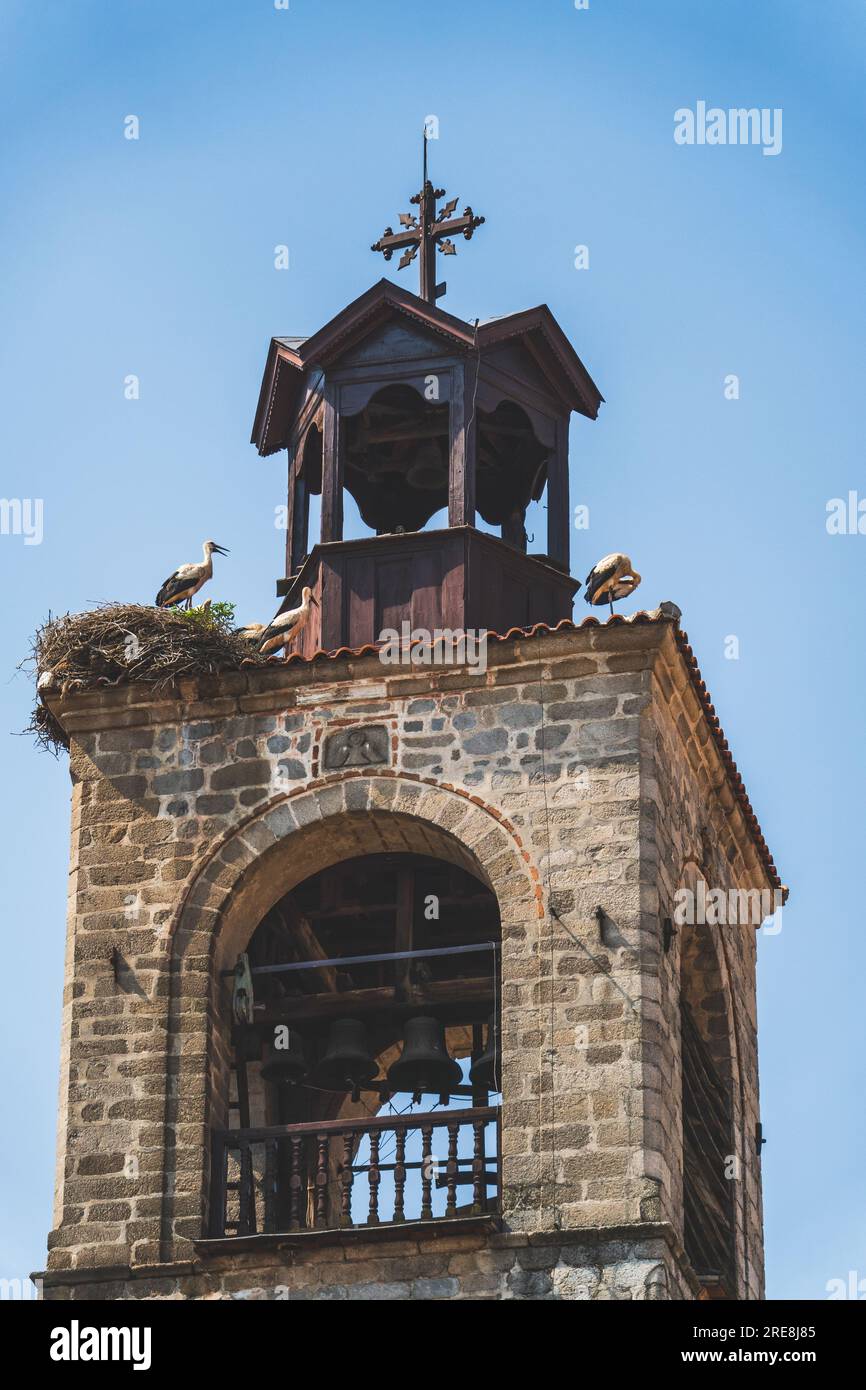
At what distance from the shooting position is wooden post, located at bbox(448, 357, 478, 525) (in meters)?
25.7

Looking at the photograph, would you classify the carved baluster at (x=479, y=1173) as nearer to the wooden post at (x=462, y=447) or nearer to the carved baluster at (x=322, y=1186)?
the carved baluster at (x=322, y=1186)

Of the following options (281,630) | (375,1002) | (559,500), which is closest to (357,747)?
(281,630)

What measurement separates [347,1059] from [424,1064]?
0.57 meters

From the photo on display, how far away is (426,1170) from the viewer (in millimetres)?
23438

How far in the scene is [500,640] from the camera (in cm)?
2480

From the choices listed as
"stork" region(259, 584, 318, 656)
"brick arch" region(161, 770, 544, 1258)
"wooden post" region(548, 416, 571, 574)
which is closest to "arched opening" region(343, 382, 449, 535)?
"wooden post" region(548, 416, 571, 574)

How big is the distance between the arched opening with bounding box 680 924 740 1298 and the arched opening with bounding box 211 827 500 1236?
141 centimetres

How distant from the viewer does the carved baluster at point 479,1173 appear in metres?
23.4

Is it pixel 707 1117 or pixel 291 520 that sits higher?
pixel 291 520

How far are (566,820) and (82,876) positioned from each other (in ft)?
11.0

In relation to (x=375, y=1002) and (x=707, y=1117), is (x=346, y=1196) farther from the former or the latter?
(x=707, y=1117)
